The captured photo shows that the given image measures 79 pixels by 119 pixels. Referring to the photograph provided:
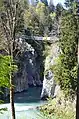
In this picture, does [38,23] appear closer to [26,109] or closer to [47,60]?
[47,60]

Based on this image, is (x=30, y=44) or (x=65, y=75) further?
(x=30, y=44)

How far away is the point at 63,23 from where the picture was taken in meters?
17.5

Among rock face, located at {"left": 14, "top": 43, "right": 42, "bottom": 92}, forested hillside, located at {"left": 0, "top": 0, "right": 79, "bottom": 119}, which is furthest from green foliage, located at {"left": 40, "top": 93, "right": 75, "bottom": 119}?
rock face, located at {"left": 14, "top": 43, "right": 42, "bottom": 92}

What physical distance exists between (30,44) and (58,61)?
15.9 m

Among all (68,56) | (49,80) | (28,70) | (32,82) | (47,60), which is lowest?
(32,82)

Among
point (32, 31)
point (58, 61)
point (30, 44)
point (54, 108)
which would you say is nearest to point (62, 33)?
point (58, 61)

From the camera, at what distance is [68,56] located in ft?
56.5

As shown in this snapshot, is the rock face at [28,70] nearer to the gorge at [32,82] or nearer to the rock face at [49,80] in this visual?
the gorge at [32,82]

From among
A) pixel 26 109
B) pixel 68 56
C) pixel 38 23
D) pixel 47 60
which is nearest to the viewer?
pixel 68 56

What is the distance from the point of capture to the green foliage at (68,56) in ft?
54.9

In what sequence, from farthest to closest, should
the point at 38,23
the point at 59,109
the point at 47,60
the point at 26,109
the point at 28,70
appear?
the point at 38,23
the point at 28,70
the point at 47,60
the point at 26,109
the point at 59,109

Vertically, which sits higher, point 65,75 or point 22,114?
point 65,75

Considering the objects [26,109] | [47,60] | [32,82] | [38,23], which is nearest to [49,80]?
[47,60]

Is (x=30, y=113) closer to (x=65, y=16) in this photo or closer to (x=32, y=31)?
(x=65, y=16)
